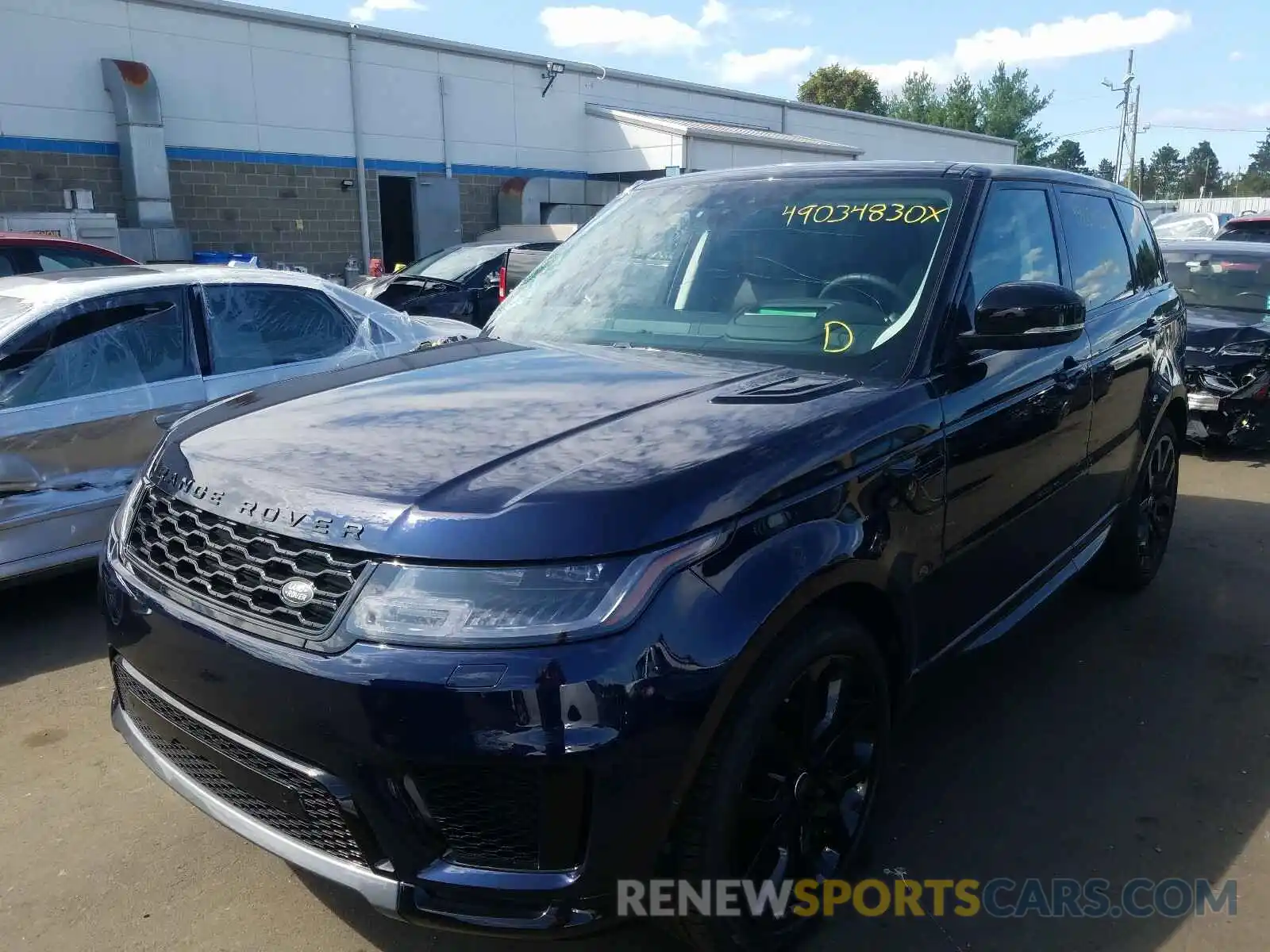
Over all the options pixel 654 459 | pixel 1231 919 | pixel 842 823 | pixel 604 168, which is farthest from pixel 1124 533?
→ pixel 604 168

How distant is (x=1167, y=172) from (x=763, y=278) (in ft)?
442

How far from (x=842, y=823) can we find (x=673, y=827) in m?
0.76

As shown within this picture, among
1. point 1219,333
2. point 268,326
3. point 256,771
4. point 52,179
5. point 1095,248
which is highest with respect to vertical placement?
point 52,179

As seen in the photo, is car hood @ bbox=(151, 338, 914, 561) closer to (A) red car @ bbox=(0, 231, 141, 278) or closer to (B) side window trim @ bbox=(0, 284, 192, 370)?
(B) side window trim @ bbox=(0, 284, 192, 370)

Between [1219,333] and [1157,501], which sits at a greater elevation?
[1219,333]

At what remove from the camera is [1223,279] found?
28.5 ft

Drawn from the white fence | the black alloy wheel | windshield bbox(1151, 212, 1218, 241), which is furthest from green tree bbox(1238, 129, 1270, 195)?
the black alloy wheel

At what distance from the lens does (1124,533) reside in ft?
15.0

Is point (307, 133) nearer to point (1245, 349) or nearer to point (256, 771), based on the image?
point (1245, 349)

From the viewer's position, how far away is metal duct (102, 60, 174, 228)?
50.9 ft

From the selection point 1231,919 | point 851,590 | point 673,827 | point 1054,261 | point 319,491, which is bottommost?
point 1231,919

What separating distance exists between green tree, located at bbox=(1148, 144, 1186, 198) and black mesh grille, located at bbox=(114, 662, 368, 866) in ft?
402

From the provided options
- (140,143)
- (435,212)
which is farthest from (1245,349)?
(435,212)

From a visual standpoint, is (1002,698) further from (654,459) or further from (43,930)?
(43,930)
